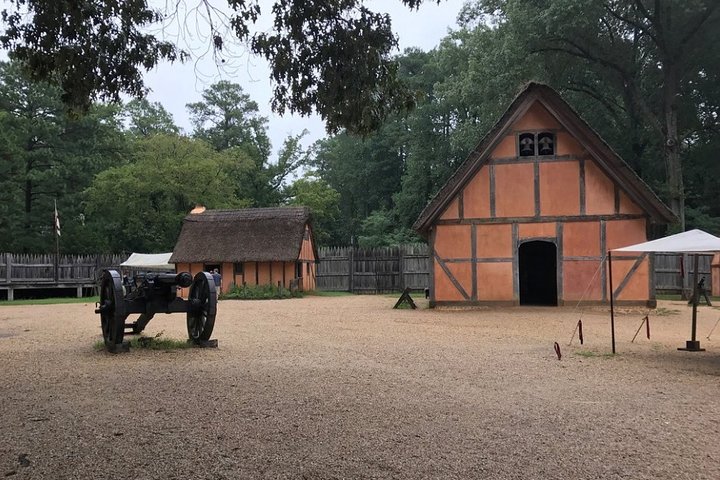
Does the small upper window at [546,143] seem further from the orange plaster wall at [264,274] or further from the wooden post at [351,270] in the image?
the orange plaster wall at [264,274]

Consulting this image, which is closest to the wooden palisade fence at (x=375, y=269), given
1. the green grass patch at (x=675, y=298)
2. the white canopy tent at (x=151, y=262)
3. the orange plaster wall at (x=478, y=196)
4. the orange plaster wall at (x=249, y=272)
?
the orange plaster wall at (x=249, y=272)

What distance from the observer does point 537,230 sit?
1695cm

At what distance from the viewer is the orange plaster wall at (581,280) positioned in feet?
54.3

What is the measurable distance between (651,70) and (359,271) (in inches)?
695

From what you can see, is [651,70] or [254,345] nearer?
[254,345]

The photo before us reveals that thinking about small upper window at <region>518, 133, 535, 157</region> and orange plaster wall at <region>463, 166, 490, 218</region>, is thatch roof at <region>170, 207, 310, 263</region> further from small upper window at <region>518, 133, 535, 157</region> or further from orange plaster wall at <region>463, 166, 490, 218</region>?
small upper window at <region>518, 133, 535, 157</region>

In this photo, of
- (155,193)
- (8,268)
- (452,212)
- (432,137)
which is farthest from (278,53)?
(432,137)

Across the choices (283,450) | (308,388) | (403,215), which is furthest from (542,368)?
(403,215)

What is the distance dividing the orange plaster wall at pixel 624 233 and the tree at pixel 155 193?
79.3ft

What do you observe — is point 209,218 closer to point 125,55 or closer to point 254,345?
point 254,345

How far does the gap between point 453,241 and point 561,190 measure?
3.52 metres

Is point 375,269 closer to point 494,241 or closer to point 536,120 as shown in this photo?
point 494,241

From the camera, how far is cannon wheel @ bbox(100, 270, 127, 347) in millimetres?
8500

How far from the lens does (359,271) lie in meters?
29.4
